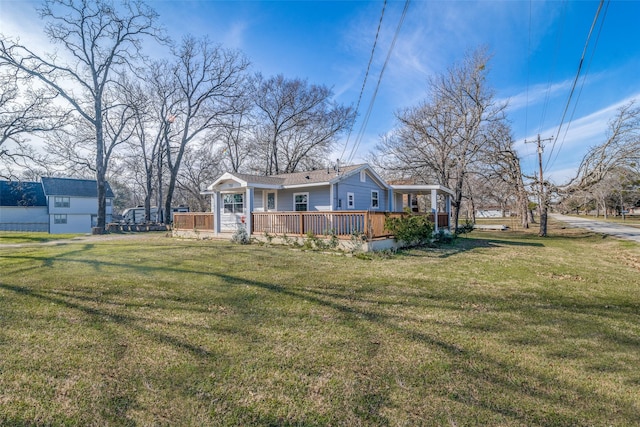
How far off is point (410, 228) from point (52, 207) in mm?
40127

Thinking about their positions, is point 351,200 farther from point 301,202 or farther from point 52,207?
point 52,207

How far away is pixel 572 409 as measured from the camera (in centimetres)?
247

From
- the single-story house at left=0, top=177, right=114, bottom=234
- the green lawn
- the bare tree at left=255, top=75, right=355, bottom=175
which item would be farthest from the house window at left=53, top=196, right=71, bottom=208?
the bare tree at left=255, top=75, right=355, bottom=175

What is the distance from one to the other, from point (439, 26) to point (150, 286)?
1047 centimetres

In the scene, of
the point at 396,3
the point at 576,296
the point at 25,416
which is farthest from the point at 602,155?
the point at 25,416

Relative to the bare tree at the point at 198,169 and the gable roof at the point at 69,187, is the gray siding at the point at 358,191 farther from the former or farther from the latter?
the gable roof at the point at 69,187

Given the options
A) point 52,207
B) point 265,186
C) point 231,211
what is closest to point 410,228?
point 265,186

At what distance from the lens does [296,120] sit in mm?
28203

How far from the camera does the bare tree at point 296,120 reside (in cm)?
2788

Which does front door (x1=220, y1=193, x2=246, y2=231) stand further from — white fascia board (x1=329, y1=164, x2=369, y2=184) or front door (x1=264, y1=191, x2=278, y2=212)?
white fascia board (x1=329, y1=164, x2=369, y2=184)

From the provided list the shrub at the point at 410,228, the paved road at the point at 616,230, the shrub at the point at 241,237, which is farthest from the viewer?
the paved road at the point at 616,230

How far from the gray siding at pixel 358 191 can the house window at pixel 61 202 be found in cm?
3643

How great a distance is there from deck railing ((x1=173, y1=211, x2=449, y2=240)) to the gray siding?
2340mm

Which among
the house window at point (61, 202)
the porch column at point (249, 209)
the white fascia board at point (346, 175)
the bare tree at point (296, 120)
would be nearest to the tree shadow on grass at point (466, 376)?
the porch column at point (249, 209)
